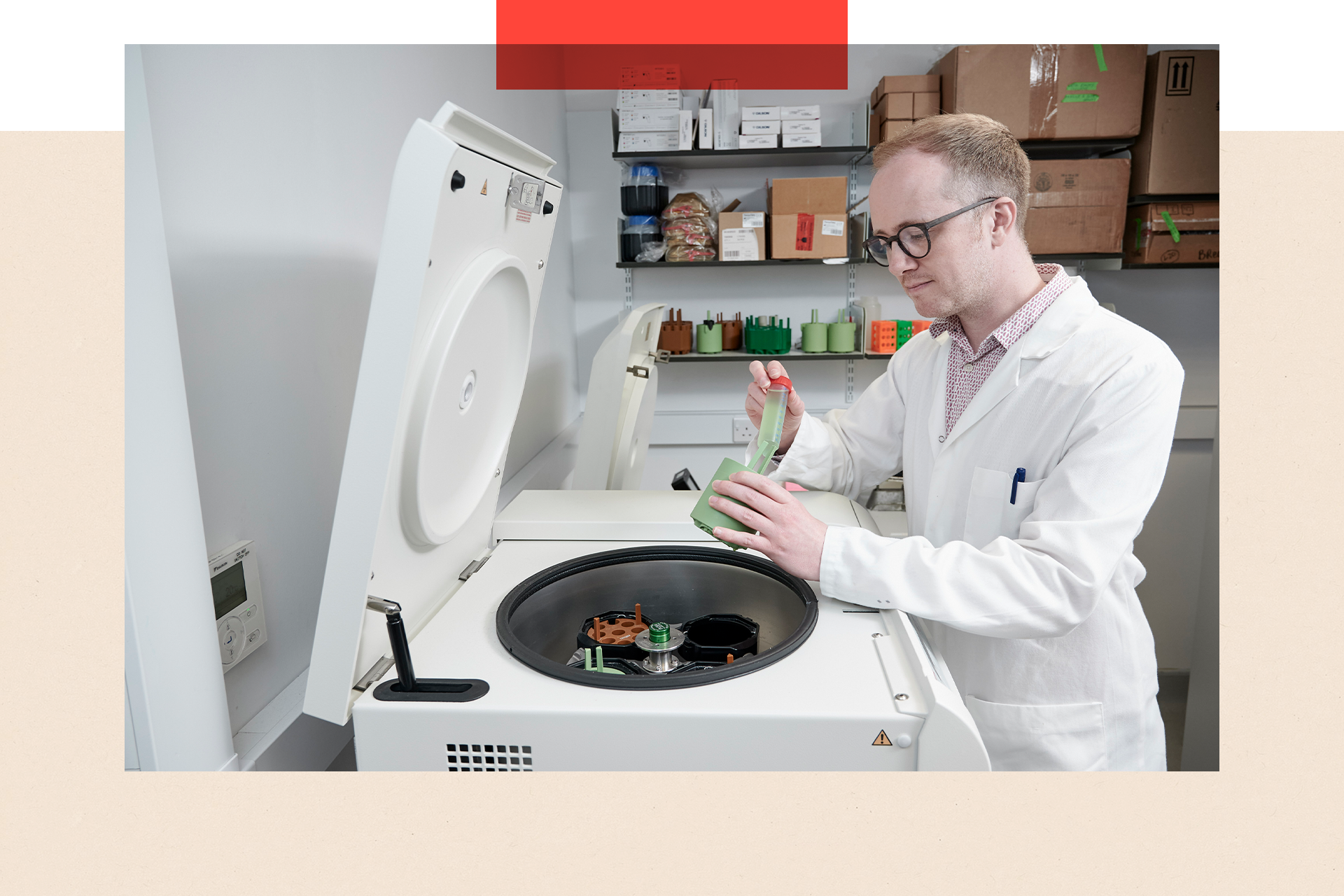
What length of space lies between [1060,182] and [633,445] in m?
2.05

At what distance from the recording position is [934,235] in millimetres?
1247

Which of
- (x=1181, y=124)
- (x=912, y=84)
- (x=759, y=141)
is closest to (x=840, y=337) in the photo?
(x=759, y=141)

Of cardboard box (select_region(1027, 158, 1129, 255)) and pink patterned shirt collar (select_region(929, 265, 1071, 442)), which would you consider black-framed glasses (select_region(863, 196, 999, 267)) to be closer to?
pink patterned shirt collar (select_region(929, 265, 1071, 442))

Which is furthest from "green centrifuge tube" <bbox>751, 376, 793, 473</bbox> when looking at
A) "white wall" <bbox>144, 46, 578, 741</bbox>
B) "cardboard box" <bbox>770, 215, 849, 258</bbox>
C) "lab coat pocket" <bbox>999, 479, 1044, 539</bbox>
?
"cardboard box" <bbox>770, 215, 849, 258</bbox>

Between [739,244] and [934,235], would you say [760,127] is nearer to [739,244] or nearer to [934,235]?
[739,244]

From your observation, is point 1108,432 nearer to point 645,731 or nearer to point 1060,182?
point 645,731

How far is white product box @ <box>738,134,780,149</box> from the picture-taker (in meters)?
3.01

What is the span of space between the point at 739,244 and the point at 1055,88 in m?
1.28

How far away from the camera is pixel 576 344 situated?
11.8 ft

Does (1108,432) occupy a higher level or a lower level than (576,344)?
lower

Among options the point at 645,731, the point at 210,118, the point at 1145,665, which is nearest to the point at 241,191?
the point at 210,118

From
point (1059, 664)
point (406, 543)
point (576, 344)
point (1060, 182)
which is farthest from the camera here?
point (576, 344)

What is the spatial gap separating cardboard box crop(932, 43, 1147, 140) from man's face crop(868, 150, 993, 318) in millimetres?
1781

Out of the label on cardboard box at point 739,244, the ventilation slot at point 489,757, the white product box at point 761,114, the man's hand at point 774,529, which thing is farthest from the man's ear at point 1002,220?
the white product box at point 761,114
